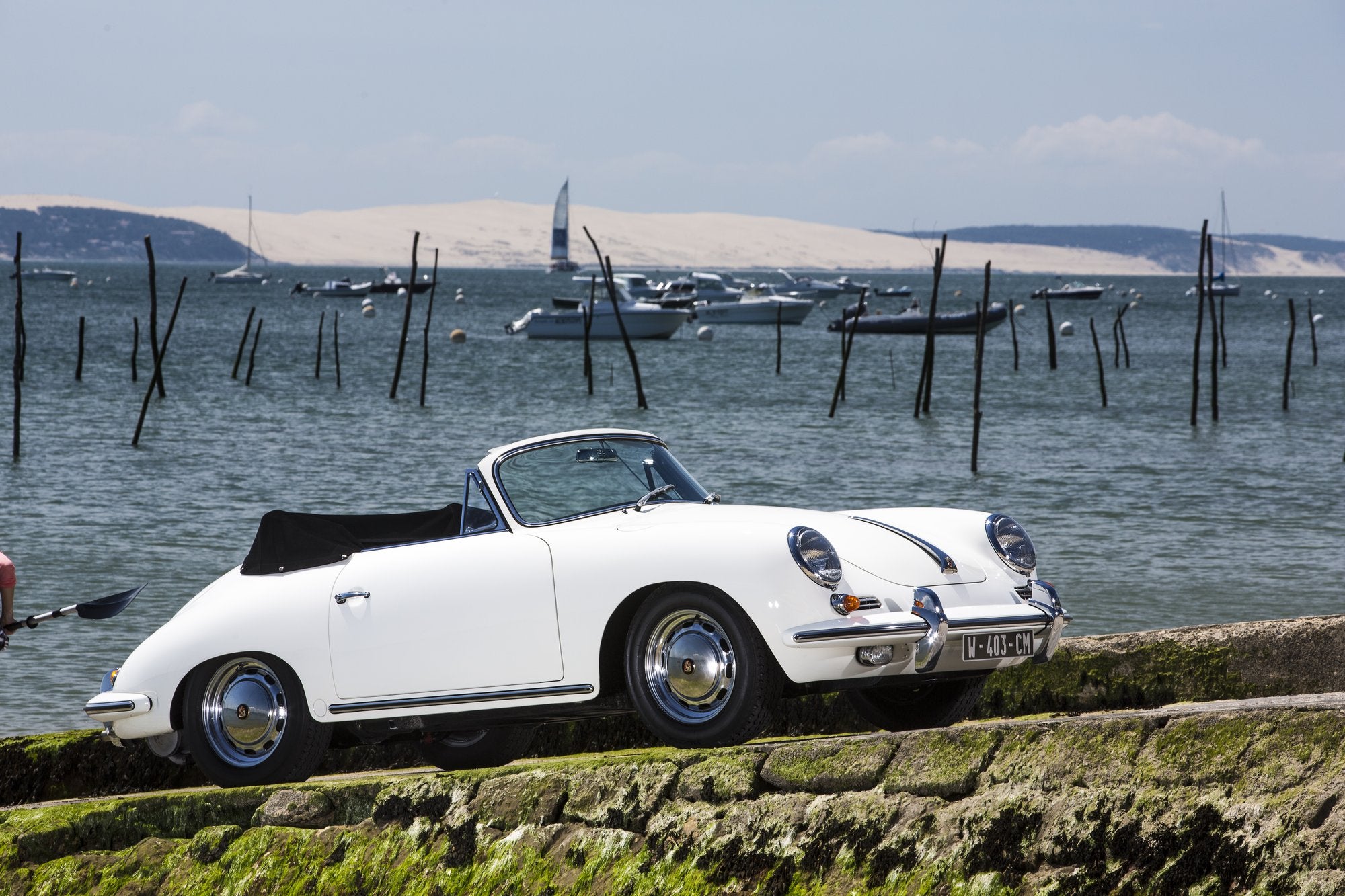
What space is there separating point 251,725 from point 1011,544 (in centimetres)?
351

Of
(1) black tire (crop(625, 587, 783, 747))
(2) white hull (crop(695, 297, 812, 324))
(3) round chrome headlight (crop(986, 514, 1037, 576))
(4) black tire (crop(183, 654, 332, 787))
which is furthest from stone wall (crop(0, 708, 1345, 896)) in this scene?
(2) white hull (crop(695, 297, 812, 324))

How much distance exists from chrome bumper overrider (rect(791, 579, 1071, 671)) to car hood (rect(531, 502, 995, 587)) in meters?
0.23

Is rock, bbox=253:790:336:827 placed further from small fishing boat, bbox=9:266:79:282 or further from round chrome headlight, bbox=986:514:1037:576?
small fishing boat, bbox=9:266:79:282

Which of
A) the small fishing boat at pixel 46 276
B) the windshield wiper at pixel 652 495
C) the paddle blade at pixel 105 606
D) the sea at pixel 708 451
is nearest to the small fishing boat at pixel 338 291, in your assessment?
the small fishing boat at pixel 46 276

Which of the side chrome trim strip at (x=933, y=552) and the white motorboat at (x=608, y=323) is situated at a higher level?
the white motorboat at (x=608, y=323)

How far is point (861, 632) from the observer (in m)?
6.02

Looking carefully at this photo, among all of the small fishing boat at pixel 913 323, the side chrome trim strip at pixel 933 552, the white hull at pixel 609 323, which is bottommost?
the side chrome trim strip at pixel 933 552

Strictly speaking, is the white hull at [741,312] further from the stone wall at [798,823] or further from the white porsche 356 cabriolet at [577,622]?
the stone wall at [798,823]

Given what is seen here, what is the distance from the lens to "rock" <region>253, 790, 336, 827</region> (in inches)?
234

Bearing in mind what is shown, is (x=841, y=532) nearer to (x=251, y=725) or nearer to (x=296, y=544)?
(x=296, y=544)

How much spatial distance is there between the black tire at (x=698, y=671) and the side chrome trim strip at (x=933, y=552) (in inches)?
38.9

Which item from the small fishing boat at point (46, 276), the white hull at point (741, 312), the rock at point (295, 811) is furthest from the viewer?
the small fishing boat at point (46, 276)

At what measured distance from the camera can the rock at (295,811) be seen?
5938mm

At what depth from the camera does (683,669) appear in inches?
242
